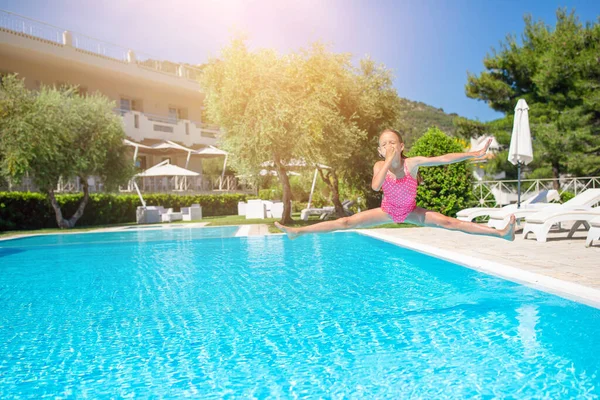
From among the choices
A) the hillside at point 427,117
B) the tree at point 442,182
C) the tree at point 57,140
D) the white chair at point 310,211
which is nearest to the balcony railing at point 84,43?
the tree at point 57,140

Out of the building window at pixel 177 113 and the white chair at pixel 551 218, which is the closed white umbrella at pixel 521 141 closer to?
the white chair at pixel 551 218

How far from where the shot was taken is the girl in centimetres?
423

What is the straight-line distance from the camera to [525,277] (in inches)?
246

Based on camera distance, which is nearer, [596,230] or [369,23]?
A: [596,230]

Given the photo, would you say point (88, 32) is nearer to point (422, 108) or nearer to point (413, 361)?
point (413, 361)

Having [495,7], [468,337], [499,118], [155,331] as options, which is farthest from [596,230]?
[495,7]

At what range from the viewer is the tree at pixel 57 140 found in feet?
55.3

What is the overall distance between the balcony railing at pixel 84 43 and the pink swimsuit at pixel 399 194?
25.0 m

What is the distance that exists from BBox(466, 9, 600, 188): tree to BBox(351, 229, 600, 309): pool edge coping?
1228 cm

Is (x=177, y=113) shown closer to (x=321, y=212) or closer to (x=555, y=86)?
(x=321, y=212)

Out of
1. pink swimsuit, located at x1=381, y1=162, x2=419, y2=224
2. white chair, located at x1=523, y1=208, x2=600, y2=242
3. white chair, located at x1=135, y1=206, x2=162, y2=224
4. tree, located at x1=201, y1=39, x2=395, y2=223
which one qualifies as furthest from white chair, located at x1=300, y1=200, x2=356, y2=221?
pink swimsuit, located at x1=381, y1=162, x2=419, y2=224

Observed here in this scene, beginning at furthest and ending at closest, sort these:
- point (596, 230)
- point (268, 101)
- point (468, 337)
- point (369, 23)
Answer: point (369, 23) → point (268, 101) → point (596, 230) → point (468, 337)

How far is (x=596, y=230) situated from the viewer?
8305 millimetres

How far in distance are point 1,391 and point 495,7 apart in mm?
36911
